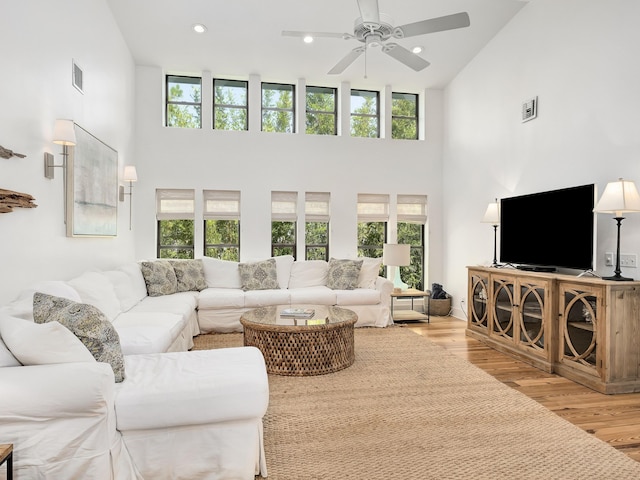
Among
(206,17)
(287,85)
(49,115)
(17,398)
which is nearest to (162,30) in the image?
(206,17)

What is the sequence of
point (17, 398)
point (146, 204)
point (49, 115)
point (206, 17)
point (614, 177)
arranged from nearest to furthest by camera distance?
1. point (17, 398)
2. point (49, 115)
3. point (614, 177)
4. point (206, 17)
5. point (146, 204)

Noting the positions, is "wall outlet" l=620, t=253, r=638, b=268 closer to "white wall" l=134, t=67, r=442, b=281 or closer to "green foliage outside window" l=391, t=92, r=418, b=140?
"white wall" l=134, t=67, r=442, b=281

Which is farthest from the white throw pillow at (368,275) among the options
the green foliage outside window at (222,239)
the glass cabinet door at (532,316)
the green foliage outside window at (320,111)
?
the green foliage outside window at (320,111)

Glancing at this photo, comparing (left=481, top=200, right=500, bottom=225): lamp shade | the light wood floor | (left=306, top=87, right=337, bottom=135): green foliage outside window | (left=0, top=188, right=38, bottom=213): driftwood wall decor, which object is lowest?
the light wood floor

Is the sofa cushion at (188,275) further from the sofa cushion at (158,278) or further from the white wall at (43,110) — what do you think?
the white wall at (43,110)

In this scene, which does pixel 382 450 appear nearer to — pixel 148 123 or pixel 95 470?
pixel 95 470

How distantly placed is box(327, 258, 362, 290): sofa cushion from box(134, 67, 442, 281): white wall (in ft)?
2.43

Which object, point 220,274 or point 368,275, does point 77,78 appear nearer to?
point 220,274

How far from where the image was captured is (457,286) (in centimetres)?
633

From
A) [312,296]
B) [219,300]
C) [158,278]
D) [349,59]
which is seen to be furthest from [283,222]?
[349,59]

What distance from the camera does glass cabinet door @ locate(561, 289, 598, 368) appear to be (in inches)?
130

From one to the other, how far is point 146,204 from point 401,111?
4.32 m

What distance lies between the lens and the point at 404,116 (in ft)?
22.6

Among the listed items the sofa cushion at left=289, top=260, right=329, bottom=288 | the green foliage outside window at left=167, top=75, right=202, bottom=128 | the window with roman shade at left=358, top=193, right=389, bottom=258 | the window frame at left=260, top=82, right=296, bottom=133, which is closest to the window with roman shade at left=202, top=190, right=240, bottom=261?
the sofa cushion at left=289, top=260, right=329, bottom=288
